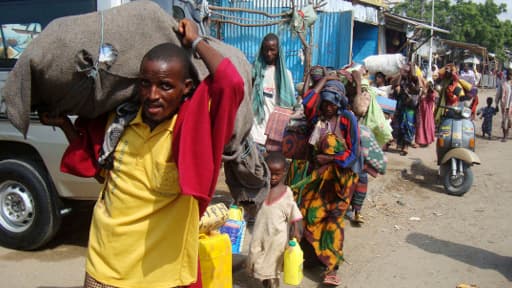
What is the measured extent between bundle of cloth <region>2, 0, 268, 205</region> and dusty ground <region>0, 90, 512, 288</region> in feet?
7.95

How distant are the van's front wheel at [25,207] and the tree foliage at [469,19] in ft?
121

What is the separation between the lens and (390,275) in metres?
4.39

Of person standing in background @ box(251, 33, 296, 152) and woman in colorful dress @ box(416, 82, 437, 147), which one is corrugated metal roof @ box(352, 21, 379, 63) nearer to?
woman in colorful dress @ box(416, 82, 437, 147)

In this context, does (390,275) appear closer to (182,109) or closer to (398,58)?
(182,109)

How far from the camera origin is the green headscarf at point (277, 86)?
5.57 meters

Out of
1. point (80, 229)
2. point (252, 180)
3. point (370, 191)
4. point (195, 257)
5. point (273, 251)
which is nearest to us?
point (195, 257)

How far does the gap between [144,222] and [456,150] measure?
→ 6331mm

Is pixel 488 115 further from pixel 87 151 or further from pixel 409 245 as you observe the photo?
pixel 87 151

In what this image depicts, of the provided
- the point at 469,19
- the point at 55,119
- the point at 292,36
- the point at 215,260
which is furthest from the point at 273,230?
the point at 469,19

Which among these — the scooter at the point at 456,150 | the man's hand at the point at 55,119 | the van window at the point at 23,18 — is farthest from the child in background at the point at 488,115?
the man's hand at the point at 55,119

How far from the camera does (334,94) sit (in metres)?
4.00

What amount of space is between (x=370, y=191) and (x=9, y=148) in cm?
459

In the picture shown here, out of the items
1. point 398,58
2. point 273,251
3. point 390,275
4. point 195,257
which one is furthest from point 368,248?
point 398,58

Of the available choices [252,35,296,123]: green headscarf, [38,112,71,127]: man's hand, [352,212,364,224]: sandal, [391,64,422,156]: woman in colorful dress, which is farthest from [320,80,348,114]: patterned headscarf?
[391,64,422,156]: woman in colorful dress
